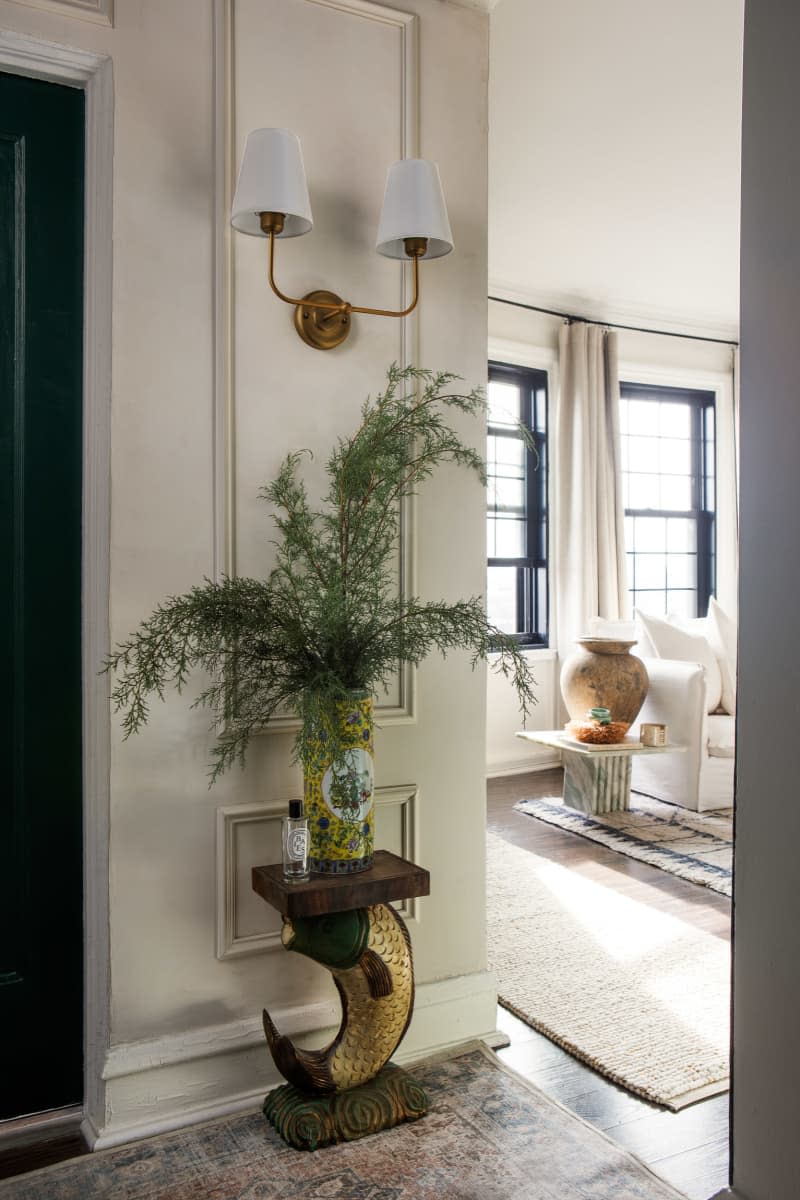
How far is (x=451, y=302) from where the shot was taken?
99.3 inches

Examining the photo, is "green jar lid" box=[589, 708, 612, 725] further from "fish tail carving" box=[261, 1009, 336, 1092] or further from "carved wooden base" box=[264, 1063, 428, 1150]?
"fish tail carving" box=[261, 1009, 336, 1092]

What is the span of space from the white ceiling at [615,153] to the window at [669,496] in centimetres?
77

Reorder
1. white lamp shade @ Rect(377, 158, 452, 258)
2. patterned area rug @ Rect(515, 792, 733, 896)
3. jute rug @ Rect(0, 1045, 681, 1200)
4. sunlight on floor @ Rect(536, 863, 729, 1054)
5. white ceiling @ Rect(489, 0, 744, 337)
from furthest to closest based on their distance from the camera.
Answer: patterned area rug @ Rect(515, 792, 733, 896) → white ceiling @ Rect(489, 0, 744, 337) → sunlight on floor @ Rect(536, 863, 729, 1054) → white lamp shade @ Rect(377, 158, 452, 258) → jute rug @ Rect(0, 1045, 681, 1200)

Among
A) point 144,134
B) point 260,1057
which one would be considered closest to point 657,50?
point 144,134

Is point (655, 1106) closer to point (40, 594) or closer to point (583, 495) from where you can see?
point (40, 594)

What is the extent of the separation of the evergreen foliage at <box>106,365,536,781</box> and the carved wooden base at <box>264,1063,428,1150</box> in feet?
2.44

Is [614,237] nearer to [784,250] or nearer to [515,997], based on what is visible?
[515,997]

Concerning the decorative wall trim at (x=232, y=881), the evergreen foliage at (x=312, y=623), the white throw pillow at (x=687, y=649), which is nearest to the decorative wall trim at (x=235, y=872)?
the decorative wall trim at (x=232, y=881)

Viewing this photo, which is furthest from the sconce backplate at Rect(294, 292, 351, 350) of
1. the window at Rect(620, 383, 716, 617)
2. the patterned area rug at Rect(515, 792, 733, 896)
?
the window at Rect(620, 383, 716, 617)

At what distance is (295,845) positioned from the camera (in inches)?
79.2

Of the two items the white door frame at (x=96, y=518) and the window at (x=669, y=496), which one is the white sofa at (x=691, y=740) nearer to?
the window at (x=669, y=496)

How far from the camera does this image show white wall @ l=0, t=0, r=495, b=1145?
6.96 ft

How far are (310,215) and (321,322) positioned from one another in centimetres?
27

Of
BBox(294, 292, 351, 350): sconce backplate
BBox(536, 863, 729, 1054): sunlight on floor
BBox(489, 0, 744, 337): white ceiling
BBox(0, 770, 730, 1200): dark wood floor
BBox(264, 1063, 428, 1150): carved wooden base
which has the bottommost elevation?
BBox(0, 770, 730, 1200): dark wood floor
